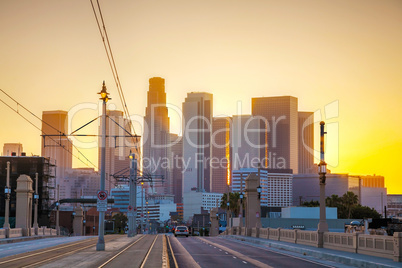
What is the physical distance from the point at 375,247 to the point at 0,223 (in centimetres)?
13162

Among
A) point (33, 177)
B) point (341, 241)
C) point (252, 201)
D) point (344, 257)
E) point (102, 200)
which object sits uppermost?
point (33, 177)

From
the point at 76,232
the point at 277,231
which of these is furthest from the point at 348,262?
the point at 76,232

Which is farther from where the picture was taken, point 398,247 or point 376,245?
point 376,245

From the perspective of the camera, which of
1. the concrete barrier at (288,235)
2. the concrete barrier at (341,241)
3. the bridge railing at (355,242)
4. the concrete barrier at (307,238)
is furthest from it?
the concrete barrier at (288,235)

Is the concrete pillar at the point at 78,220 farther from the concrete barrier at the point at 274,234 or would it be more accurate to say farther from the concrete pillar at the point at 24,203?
the concrete barrier at the point at 274,234

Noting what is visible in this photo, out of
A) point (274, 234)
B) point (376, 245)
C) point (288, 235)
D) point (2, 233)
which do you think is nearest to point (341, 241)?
point (376, 245)

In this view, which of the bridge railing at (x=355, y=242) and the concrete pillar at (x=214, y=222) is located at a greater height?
the bridge railing at (x=355, y=242)

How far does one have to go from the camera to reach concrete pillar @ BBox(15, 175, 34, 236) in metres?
69.9

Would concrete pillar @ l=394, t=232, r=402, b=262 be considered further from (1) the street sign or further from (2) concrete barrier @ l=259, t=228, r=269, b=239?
(2) concrete barrier @ l=259, t=228, r=269, b=239

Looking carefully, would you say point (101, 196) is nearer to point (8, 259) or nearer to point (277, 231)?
point (8, 259)

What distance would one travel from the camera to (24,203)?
70.1 meters

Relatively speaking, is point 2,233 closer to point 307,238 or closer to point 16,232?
point 16,232

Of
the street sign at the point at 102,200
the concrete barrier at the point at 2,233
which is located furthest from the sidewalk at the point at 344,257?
the concrete barrier at the point at 2,233

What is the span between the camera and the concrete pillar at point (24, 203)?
69938 millimetres
